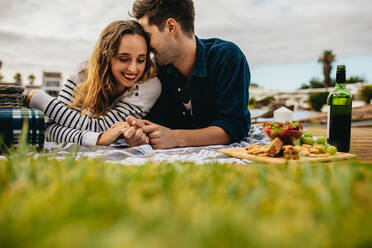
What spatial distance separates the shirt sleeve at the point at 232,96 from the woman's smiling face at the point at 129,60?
678 millimetres

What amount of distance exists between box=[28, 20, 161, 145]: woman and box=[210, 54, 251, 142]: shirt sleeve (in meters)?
0.63

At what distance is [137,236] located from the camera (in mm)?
382

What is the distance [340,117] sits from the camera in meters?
1.82

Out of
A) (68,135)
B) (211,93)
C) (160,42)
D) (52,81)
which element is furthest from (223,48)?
(52,81)

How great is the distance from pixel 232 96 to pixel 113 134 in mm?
986

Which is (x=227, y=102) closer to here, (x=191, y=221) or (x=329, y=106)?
(x=329, y=106)

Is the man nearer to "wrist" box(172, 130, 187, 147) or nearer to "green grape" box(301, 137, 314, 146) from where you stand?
"wrist" box(172, 130, 187, 147)

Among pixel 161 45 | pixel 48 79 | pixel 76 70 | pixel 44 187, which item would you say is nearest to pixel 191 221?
pixel 44 187

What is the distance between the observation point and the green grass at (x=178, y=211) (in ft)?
1.25

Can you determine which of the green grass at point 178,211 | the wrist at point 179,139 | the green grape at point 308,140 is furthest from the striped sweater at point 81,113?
the green grass at point 178,211

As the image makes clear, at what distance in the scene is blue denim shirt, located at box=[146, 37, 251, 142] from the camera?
231 cm

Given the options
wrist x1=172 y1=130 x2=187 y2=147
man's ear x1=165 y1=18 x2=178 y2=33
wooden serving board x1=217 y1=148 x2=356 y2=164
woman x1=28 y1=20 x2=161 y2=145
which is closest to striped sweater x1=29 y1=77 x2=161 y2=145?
woman x1=28 y1=20 x2=161 y2=145

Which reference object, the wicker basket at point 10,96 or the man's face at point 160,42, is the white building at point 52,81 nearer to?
the man's face at point 160,42

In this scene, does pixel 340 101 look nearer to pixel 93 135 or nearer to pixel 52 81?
pixel 93 135
